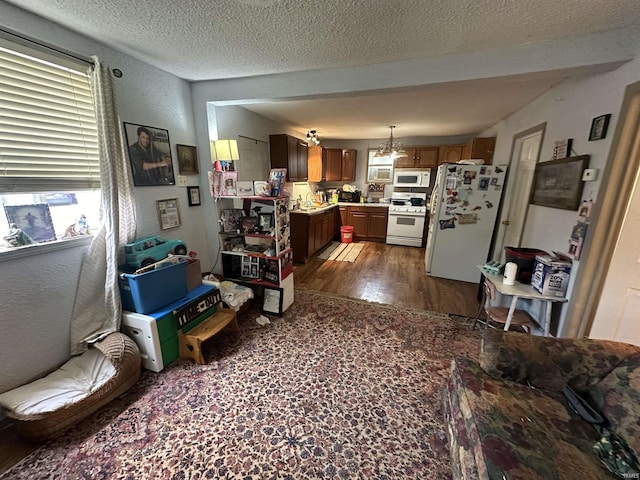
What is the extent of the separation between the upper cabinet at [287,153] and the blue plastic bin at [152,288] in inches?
97.3

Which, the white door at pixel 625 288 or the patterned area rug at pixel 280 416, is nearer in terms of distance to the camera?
the patterned area rug at pixel 280 416

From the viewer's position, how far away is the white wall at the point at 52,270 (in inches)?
56.6

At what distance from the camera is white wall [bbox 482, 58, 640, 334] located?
1.58 meters

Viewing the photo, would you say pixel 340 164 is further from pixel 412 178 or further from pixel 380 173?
pixel 412 178

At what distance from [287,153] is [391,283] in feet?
8.42

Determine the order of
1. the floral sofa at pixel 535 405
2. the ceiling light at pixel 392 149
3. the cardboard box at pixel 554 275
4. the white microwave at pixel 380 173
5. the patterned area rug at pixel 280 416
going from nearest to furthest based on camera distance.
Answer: the floral sofa at pixel 535 405
the patterned area rug at pixel 280 416
the cardboard box at pixel 554 275
the ceiling light at pixel 392 149
the white microwave at pixel 380 173

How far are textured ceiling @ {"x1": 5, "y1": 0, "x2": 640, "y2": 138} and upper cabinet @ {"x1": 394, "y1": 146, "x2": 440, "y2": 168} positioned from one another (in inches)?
117

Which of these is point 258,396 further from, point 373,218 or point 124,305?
point 373,218

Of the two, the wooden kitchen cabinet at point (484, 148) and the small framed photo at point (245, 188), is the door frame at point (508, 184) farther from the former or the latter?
the small framed photo at point (245, 188)

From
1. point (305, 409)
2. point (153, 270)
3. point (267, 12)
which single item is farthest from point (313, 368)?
point (267, 12)

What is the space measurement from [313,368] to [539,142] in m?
3.08

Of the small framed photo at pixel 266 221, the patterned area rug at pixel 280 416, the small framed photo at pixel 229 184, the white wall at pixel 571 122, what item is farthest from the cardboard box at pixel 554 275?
the small framed photo at pixel 229 184

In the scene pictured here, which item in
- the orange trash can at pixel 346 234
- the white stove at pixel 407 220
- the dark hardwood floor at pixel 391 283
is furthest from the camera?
the orange trash can at pixel 346 234

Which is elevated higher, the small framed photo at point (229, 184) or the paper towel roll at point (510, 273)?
the small framed photo at point (229, 184)
